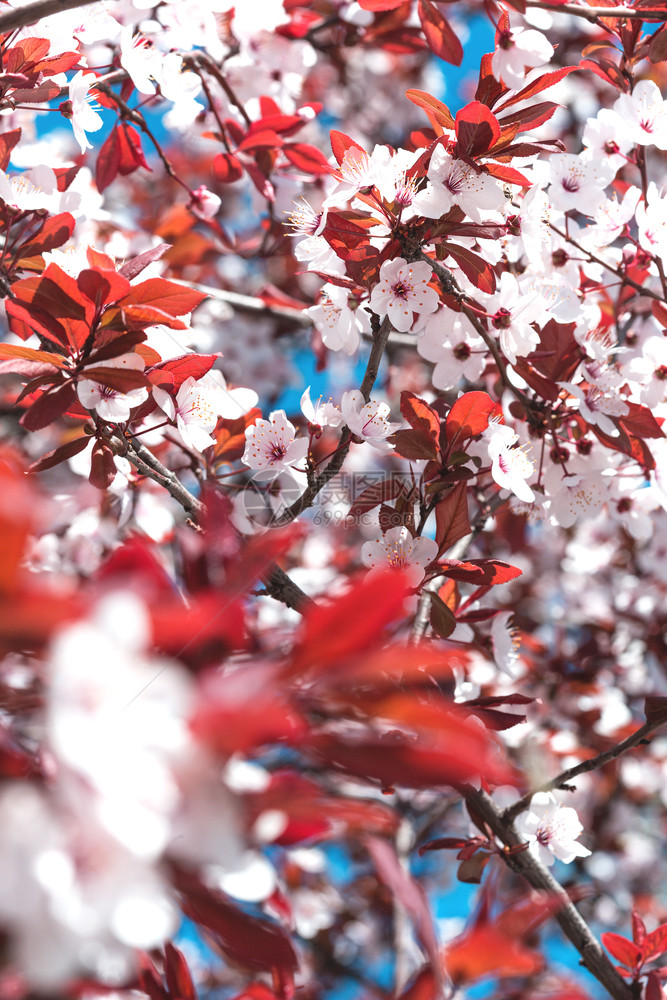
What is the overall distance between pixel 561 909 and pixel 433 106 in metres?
1.10

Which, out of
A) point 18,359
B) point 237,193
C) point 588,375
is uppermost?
point 18,359

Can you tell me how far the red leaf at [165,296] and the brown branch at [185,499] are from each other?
0.18m

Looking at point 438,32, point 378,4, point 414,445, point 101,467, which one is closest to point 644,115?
point 438,32

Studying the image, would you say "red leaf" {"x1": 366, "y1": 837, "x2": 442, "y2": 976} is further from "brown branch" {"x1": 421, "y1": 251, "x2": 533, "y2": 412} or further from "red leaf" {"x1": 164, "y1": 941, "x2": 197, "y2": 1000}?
"brown branch" {"x1": 421, "y1": 251, "x2": 533, "y2": 412}

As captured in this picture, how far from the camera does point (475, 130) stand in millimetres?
965

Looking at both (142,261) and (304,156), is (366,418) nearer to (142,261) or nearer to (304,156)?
(142,261)

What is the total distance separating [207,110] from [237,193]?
2.47 metres

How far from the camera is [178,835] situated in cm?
41

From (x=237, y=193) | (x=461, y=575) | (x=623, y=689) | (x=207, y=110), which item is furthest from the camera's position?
(x=237, y=193)

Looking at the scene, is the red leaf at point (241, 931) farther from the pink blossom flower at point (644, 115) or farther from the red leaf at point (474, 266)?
the pink blossom flower at point (644, 115)

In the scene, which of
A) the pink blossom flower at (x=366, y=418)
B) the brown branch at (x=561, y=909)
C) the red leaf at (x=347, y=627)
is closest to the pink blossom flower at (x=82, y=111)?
the pink blossom flower at (x=366, y=418)

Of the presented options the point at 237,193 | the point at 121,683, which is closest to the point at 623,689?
the point at 121,683

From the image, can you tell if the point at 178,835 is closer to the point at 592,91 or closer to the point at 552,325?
the point at 552,325

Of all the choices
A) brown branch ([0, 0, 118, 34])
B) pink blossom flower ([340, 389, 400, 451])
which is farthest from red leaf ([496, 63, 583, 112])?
brown branch ([0, 0, 118, 34])
